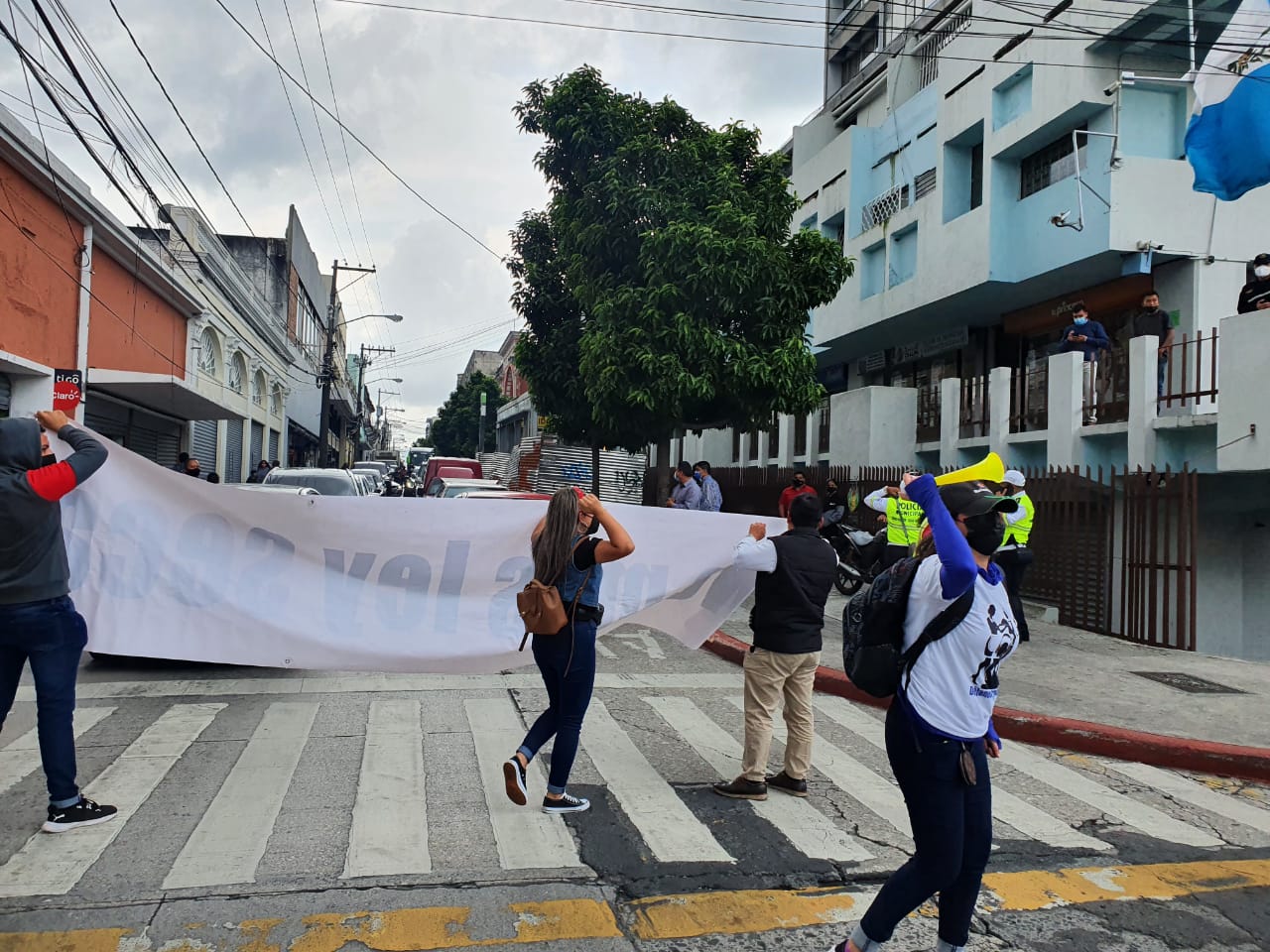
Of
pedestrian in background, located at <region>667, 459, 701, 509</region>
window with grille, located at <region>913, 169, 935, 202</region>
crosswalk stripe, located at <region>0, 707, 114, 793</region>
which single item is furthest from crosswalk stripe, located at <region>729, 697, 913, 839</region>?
window with grille, located at <region>913, 169, 935, 202</region>

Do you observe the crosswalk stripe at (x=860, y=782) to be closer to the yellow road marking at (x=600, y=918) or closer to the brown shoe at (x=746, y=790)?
the brown shoe at (x=746, y=790)

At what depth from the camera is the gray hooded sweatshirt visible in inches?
165

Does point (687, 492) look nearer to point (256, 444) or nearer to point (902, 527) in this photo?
point (902, 527)

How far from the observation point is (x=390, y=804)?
4.95 metres

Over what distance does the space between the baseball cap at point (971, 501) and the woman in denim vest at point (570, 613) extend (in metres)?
1.80

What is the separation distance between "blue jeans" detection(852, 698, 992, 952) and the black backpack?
0.41 feet

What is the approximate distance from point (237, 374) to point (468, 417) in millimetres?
46620

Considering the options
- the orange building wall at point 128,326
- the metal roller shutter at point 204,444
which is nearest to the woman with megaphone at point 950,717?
the orange building wall at point 128,326

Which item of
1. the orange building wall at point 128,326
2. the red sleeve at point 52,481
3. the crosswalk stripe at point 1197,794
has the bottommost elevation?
the crosswalk stripe at point 1197,794

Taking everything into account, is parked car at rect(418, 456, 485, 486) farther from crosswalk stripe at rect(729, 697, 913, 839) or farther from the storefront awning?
crosswalk stripe at rect(729, 697, 913, 839)

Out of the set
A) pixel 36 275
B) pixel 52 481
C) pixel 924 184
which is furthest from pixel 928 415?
pixel 52 481

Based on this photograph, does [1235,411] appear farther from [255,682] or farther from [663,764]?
[255,682]

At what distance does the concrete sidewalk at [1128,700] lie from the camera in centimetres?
668

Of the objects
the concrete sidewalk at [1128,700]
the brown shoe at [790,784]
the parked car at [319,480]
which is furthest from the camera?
the parked car at [319,480]
